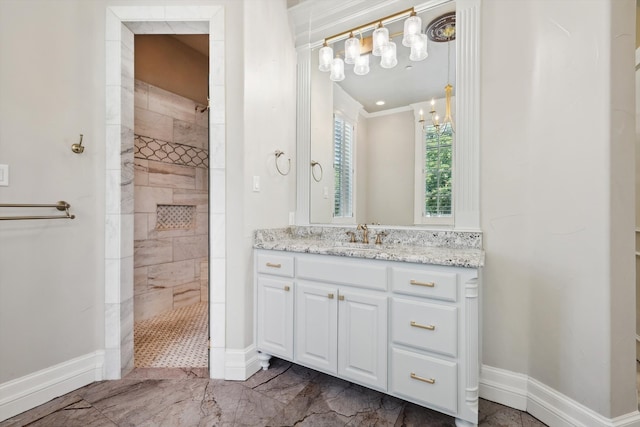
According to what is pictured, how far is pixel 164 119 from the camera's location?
301 centimetres

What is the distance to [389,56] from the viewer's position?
206cm

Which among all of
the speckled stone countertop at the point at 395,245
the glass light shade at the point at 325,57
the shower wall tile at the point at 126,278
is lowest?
the shower wall tile at the point at 126,278

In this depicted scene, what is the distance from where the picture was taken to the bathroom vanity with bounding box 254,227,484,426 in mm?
1351

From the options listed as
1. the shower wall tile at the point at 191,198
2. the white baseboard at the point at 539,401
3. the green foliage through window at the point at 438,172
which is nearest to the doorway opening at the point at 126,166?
the shower wall tile at the point at 191,198

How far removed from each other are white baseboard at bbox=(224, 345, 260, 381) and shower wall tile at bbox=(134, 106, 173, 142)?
2.28 m

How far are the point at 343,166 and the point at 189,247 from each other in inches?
83.4

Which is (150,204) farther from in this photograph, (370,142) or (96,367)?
(370,142)

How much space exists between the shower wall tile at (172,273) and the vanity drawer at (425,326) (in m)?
2.55

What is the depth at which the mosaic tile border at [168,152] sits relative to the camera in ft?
9.24

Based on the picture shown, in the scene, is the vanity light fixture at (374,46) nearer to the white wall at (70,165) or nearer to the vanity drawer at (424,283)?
the white wall at (70,165)

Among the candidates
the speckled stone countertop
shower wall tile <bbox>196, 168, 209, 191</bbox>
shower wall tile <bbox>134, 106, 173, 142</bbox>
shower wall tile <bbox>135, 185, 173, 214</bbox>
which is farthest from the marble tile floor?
shower wall tile <bbox>134, 106, 173, 142</bbox>

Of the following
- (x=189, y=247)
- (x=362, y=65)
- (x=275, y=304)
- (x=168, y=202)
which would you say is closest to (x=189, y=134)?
(x=168, y=202)

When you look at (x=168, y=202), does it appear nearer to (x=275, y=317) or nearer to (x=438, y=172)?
(x=275, y=317)

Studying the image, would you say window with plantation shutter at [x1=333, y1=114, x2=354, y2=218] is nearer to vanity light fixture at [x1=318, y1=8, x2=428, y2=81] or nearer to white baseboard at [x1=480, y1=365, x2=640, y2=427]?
vanity light fixture at [x1=318, y1=8, x2=428, y2=81]
